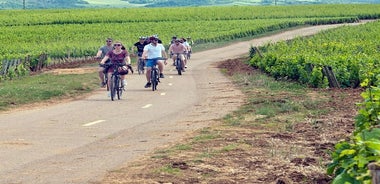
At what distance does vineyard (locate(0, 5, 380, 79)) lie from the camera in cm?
6419

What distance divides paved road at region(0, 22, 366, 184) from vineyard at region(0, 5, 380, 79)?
18497 mm

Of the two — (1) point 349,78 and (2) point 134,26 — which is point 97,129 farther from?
(2) point 134,26

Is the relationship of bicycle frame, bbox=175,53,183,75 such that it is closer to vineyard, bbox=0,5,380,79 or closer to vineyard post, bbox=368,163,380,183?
vineyard, bbox=0,5,380,79

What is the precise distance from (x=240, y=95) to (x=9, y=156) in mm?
13605

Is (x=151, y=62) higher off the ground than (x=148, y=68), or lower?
higher

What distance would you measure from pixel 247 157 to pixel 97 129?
538 cm

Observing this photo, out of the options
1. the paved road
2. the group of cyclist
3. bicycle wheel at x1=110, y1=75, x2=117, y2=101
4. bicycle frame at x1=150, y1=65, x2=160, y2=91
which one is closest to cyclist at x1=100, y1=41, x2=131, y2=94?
the group of cyclist

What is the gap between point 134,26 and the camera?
95.9 metres

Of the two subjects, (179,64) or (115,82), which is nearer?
(115,82)

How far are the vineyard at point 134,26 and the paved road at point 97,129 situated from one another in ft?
60.7

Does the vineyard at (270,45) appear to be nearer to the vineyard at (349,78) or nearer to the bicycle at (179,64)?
the vineyard at (349,78)

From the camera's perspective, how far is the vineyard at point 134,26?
64188 mm

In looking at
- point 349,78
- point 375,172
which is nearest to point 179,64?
point 349,78

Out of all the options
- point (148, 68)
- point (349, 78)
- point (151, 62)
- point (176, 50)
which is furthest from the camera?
point (176, 50)
